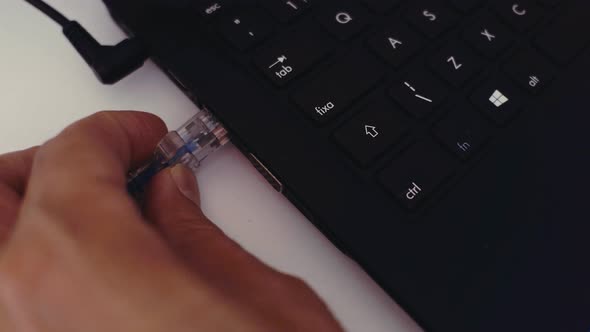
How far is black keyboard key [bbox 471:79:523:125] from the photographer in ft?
1.02

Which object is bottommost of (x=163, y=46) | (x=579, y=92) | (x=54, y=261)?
(x=54, y=261)

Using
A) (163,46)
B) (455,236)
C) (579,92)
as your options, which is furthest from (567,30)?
(163,46)

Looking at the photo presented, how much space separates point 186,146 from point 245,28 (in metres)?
0.09

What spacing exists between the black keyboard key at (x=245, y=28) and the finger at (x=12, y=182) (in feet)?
0.48

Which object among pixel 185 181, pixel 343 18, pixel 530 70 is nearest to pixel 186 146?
pixel 185 181

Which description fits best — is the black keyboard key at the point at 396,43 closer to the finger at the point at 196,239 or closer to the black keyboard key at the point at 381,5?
the black keyboard key at the point at 381,5

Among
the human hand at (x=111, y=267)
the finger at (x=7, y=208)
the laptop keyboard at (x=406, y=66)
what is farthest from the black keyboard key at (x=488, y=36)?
the finger at (x=7, y=208)

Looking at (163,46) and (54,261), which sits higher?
(163,46)

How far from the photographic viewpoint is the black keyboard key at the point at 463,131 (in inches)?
11.7

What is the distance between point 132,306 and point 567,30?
0.35 metres

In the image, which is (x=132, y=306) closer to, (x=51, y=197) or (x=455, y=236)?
(x=51, y=197)

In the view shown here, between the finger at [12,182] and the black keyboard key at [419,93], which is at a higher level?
the black keyboard key at [419,93]

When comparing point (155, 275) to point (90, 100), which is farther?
point (90, 100)

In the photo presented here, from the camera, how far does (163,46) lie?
12.8 inches
